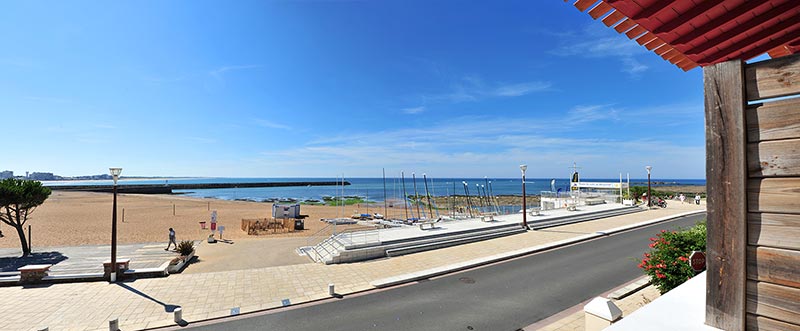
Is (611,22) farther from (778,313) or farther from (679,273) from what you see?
(679,273)

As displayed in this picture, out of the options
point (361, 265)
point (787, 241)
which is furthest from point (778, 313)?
point (361, 265)

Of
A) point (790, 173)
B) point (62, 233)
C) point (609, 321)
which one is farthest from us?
point (62, 233)

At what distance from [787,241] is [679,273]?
271 inches

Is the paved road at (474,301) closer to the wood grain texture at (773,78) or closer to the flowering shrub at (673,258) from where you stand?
the flowering shrub at (673,258)

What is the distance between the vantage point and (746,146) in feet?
8.07

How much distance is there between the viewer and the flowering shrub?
7492 millimetres

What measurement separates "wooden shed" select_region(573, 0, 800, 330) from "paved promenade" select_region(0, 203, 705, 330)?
9.32 meters

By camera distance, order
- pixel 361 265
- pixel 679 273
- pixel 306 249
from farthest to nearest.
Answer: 1. pixel 306 249
2. pixel 361 265
3. pixel 679 273

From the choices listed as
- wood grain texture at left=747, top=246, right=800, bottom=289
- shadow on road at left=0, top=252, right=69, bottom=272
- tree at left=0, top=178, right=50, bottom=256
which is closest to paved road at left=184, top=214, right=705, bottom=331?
wood grain texture at left=747, top=246, right=800, bottom=289

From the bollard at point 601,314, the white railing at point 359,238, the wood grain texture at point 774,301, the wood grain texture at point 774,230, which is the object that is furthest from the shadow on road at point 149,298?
the wood grain texture at point 774,230

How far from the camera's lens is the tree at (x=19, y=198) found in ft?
52.5

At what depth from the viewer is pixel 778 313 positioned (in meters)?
2.34

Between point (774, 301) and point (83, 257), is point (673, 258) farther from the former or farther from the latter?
point (83, 257)

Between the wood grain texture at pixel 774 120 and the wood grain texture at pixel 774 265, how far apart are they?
0.83m
